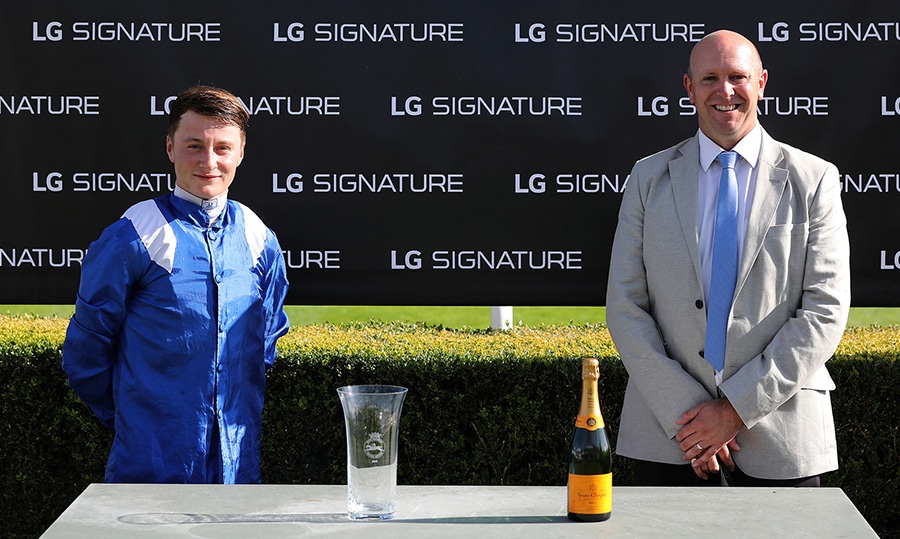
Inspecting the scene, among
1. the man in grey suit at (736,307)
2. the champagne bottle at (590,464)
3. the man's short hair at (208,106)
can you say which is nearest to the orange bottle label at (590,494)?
the champagne bottle at (590,464)

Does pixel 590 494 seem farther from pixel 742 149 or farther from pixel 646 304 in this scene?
pixel 742 149

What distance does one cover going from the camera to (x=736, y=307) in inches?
116

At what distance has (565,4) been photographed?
3.85 meters

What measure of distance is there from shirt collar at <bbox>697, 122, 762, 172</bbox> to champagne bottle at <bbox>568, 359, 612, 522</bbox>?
1197 millimetres

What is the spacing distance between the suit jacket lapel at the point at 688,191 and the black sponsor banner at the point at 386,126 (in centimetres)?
74

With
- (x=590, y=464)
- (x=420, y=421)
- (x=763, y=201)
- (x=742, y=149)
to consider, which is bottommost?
(x=420, y=421)

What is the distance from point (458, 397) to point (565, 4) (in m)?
1.56

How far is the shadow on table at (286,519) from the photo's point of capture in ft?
6.73

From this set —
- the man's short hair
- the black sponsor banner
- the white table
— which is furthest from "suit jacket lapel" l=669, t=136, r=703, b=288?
the man's short hair

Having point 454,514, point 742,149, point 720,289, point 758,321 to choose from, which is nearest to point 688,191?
point 742,149

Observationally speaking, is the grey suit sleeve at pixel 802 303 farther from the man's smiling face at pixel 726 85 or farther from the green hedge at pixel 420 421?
the green hedge at pixel 420 421

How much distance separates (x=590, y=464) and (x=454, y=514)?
30cm

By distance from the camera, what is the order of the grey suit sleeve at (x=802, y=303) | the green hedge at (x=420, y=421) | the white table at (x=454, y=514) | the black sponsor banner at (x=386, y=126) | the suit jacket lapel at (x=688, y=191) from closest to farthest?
the white table at (x=454, y=514) → the grey suit sleeve at (x=802, y=303) → the suit jacket lapel at (x=688, y=191) → the black sponsor banner at (x=386, y=126) → the green hedge at (x=420, y=421)

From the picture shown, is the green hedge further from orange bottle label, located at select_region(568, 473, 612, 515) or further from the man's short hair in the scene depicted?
orange bottle label, located at select_region(568, 473, 612, 515)
